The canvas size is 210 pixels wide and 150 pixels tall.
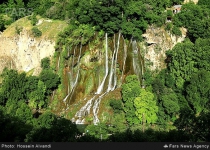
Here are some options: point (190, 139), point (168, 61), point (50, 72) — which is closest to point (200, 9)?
point (168, 61)

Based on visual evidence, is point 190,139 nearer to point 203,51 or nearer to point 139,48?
point 203,51

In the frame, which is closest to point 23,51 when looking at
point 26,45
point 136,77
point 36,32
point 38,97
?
point 26,45

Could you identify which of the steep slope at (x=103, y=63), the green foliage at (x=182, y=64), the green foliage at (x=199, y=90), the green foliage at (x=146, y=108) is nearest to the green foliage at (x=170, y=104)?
the green foliage at (x=146, y=108)

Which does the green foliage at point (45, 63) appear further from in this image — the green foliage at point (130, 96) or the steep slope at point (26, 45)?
the green foliage at point (130, 96)

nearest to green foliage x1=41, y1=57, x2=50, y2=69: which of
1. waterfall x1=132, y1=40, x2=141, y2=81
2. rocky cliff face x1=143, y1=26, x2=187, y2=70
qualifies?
waterfall x1=132, y1=40, x2=141, y2=81

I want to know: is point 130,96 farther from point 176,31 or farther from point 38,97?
point 176,31
